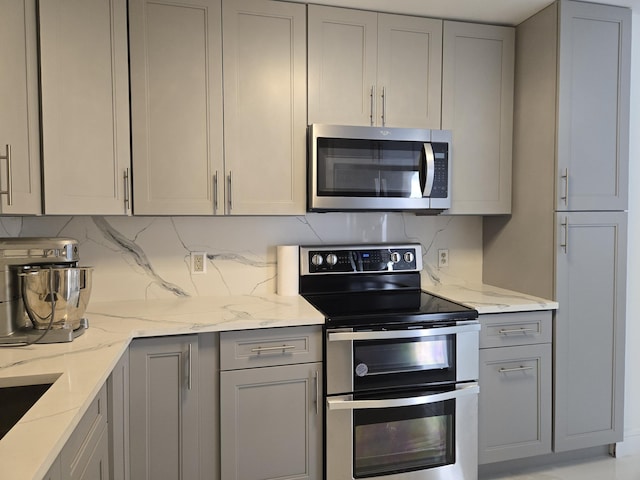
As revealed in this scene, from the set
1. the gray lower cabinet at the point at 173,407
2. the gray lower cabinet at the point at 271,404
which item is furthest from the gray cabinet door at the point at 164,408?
the gray lower cabinet at the point at 271,404

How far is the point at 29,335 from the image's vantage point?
1.58 m

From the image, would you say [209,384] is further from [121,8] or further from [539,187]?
[539,187]

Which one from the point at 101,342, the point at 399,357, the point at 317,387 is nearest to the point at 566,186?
the point at 399,357

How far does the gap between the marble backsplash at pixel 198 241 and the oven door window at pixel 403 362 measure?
729 millimetres

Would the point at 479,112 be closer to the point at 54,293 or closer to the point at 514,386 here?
the point at 514,386

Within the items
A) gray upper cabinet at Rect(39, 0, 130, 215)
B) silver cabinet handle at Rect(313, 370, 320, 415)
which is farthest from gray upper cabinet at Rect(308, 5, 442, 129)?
silver cabinet handle at Rect(313, 370, 320, 415)

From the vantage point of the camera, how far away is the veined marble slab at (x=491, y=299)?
2.23m

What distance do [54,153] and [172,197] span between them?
0.49 meters

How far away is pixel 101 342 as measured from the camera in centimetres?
160

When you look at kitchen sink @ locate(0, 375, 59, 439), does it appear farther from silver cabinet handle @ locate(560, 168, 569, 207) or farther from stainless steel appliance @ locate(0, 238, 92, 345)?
silver cabinet handle @ locate(560, 168, 569, 207)

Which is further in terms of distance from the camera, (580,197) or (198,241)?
(198,241)

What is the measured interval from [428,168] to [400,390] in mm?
1070

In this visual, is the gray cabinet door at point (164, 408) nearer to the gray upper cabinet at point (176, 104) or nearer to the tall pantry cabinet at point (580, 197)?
the gray upper cabinet at point (176, 104)

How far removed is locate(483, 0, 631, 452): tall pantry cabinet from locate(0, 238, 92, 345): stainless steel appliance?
215 cm
